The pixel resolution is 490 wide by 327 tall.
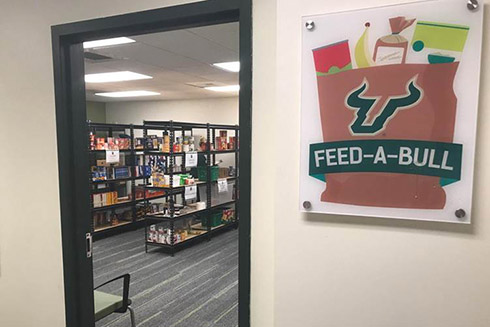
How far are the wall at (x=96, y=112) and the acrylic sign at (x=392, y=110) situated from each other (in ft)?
28.5

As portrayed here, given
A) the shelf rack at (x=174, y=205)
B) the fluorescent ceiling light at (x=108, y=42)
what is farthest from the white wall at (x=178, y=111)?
the fluorescent ceiling light at (x=108, y=42)

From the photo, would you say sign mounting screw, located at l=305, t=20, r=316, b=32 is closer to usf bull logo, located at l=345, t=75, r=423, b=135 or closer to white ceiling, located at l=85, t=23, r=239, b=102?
usf bull logo, located at l=345, t=75, r=423, b=135

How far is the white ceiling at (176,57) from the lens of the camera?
3.05m

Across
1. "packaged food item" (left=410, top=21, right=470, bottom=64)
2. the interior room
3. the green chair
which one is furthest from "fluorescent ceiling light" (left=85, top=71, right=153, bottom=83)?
"packaged food item" (left=410, top=21, right=470, bottom=64)

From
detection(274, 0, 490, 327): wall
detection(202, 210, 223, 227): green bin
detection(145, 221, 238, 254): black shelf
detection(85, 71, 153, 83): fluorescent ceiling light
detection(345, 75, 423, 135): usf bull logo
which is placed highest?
detection(85, 71, 153, 83): fluorescent ceiling light

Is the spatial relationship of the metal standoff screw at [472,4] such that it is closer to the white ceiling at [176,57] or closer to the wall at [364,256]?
the wall at [364,256]

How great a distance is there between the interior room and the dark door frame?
1.72ft

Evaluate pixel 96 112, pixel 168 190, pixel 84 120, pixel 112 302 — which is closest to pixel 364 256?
pixel 84 120

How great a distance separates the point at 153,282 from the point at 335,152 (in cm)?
337

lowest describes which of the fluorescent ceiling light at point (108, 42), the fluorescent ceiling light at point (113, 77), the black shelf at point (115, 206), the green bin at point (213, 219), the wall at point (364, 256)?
the green bin at point (213, 219)

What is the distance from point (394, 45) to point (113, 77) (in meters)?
4.99

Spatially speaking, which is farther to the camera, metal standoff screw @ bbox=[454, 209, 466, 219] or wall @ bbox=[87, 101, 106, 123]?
wall @ bbox=[87, 101, 106, 123]

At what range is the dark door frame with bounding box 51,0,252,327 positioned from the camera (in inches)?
44.8

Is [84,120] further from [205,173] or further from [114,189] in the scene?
[114,189]
